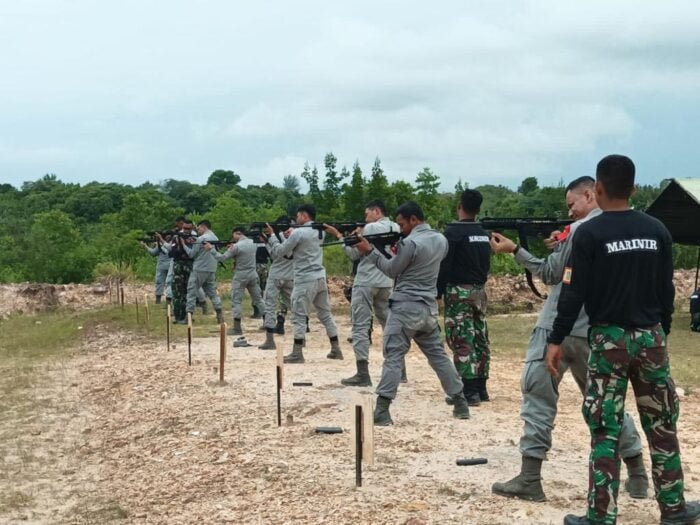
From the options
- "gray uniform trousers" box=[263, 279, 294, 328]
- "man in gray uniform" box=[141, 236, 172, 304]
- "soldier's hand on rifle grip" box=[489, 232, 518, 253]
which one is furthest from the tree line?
"soldier's hand on rifle grip" box=[489, 232, 518, 253]

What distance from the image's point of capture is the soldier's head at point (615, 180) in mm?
4664

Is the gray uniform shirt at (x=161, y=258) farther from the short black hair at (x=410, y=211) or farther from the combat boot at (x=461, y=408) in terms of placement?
the short black hair at (x=410, y=211)

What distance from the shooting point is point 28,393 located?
36.7 feet

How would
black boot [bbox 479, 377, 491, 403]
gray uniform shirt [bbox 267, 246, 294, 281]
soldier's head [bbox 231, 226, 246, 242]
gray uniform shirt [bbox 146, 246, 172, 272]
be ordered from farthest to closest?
gray uniform shirt [bbox 146, 246, 172, 272] < soldier's head [bbox 231, 226, 246, 242] < gray uniform shirt [bbox 267, 246, 294, 281] < black boot [bbox 479, 377, 491, 403]

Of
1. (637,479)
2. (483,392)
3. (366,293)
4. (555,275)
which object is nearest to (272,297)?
(366,293)

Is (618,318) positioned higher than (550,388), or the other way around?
(618,318)

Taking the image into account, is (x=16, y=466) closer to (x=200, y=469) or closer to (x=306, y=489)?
(x=200, y=469)

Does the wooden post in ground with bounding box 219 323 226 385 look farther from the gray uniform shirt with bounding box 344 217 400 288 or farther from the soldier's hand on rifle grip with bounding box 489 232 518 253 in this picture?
the soldier's hand on rifle grip with bounding box 489 232 518 253

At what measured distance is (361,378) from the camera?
967cm

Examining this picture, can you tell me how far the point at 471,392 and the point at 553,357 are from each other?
3.87m

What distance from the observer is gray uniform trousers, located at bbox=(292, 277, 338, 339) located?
1141 cm

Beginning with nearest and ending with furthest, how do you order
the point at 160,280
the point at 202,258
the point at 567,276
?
the point at 567,276
the point at 202,258
the point at 160,280

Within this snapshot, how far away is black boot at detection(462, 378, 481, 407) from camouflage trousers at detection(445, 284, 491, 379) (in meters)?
0.14

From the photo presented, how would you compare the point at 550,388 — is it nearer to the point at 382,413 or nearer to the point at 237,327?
the point at 382,413
